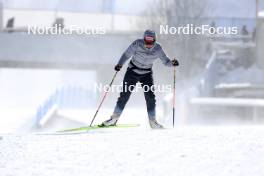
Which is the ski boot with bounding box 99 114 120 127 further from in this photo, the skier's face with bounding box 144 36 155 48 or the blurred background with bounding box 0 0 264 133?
the blurred background with bounding box 0 0 264 133

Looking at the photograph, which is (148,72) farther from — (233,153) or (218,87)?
(218,87)

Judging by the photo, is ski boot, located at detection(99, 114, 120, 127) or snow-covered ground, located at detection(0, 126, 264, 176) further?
ski boot, located at detection(99, 114, 120, 127)

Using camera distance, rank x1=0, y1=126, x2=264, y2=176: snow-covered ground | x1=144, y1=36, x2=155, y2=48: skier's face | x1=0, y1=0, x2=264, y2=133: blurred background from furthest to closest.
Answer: x1=0, y1=0, x2=264, y2=133: blurred background < x1=144, y1=36, x2=155, y2=48: skier's face < x1=0, y1=126, x2=264, y2=176: snow-covered ground

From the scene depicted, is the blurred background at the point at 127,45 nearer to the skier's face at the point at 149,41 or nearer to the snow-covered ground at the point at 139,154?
the skier's face at the point at 149,41

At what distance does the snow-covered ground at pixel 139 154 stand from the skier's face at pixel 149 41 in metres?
2.57

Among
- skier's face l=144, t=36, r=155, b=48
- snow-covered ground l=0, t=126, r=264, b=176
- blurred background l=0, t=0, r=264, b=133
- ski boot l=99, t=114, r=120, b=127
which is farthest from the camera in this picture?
→ blurred background l=0, t=0, r=264, b=133

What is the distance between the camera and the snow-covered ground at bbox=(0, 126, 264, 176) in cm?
790

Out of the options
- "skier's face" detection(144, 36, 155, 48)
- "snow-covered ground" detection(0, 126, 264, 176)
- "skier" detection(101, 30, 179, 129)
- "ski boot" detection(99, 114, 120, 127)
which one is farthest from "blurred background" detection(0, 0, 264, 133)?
"snow-covered ground" detection(0, 126, 264, 176)

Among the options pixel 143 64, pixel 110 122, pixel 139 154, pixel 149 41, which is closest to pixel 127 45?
pixel 110 122

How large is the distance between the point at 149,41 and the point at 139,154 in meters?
4.47

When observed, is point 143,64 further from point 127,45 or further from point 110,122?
point 127,45

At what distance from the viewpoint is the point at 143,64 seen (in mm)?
13312

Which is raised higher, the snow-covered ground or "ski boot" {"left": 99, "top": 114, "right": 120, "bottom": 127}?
the snow-covered ground

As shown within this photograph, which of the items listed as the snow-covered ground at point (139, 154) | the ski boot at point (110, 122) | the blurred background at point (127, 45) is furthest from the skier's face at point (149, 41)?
the blurred background at point (127, 45)
